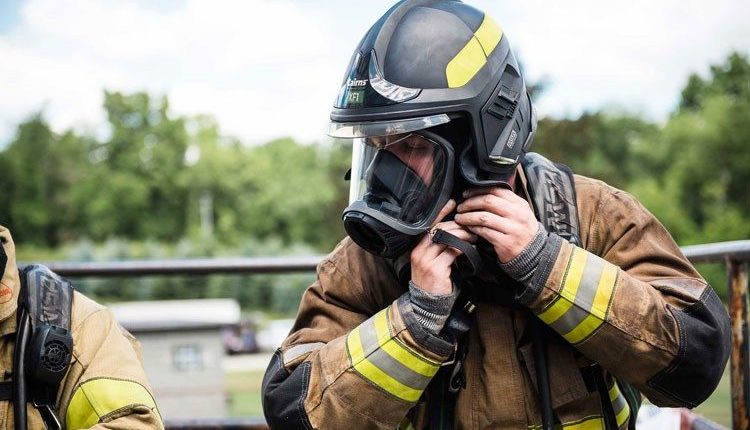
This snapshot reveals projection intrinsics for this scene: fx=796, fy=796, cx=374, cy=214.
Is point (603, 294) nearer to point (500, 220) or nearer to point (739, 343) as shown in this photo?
point (500, 220)

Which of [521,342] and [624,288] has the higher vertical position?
[624,288]

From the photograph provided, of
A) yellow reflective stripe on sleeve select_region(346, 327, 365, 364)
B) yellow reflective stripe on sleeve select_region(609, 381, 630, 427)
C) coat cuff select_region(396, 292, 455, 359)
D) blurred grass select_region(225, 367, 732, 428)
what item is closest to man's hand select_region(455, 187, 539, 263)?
coat cuff select_region(396, 292, 455, 359)

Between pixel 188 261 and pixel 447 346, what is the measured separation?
85.6 inches

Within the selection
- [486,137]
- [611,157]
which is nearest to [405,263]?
[486,137]

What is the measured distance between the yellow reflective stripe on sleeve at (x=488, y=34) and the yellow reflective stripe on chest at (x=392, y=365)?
2.30 feet

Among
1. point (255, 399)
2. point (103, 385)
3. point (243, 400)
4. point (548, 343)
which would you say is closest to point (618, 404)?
point (548, 343)

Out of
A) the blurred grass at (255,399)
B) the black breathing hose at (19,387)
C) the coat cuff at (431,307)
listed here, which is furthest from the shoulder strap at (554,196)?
the black breathing hose at (19,387)

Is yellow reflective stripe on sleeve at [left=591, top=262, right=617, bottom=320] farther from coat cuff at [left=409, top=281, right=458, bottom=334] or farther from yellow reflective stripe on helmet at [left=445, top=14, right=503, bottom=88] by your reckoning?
yellow reflective stripe on helmet at [left=445, top=14, right=503, bottom=88]

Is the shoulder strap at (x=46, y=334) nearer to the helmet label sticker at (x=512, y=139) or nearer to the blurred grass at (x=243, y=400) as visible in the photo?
the helmet label sticker at (x=512, y=139)

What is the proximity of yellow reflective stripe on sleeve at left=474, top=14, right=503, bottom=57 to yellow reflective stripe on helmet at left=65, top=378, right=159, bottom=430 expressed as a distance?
4.01 feet

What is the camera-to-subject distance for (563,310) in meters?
1.79

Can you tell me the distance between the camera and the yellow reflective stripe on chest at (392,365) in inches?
70.9

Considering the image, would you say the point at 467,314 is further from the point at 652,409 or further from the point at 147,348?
the point at 147,348

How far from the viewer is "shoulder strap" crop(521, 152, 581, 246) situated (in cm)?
194
